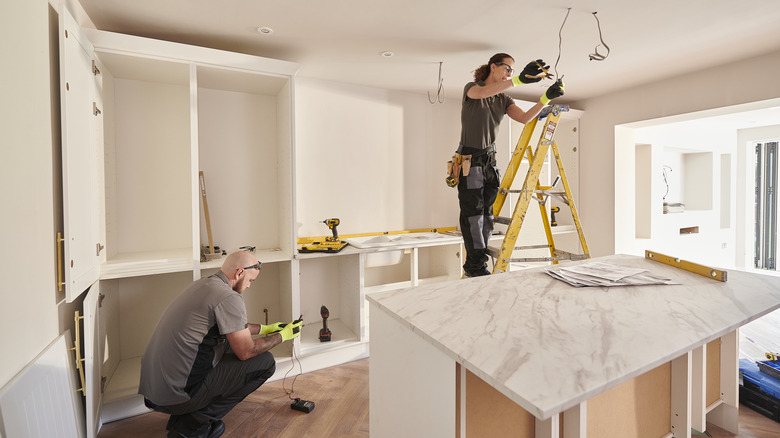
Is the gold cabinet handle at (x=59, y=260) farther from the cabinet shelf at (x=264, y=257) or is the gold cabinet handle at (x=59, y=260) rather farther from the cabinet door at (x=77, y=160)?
the cabinet shelf at (x=264, y=257)

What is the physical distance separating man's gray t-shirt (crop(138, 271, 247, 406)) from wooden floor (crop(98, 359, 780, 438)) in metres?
0.38

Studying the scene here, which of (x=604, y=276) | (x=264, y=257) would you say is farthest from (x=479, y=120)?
(x=264, y=257)

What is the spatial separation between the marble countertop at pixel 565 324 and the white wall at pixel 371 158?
1.96 m

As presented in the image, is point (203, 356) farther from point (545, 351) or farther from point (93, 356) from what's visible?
point (545, 351)

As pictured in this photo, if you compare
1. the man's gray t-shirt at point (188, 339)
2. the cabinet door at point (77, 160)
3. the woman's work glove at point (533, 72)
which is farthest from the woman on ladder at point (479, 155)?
the cabinet door at point (77, 160)

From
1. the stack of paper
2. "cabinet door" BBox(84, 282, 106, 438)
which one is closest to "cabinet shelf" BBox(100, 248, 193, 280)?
"cabinet door" BBox(84, 282, 106, 438)

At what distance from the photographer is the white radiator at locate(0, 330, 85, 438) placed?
1101 millimetres

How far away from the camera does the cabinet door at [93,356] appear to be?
172cm

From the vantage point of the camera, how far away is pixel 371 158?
336cm

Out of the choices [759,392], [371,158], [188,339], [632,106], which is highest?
[632,106]

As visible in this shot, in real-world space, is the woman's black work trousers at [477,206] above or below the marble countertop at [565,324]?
above

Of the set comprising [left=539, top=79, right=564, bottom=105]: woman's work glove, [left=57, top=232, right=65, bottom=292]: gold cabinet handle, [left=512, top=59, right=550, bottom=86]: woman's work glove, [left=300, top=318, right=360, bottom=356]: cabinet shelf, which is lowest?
[left=300, top=318, right=360, bottom=356]: cabinet shelf

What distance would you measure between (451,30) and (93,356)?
8.75 feet

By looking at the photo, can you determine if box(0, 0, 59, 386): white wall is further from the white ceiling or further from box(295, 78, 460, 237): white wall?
box(295, 78, 460, 237): white wall
